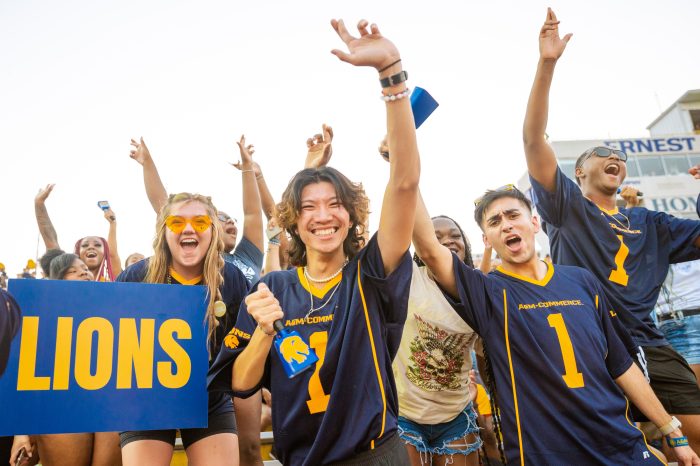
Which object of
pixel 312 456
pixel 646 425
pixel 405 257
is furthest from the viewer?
pixel 646 425

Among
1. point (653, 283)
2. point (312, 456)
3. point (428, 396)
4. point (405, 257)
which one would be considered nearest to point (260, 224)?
point (428, 396)

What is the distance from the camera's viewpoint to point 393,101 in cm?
216

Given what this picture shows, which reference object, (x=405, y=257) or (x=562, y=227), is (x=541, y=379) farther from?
(x=562, y=227)

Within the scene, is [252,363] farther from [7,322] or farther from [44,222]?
[44,222]

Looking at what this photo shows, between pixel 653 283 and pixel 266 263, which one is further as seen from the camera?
pixel 266 263

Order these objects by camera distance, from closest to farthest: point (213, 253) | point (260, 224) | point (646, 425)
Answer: point (213, 253) < point (646, 425) < point (260, 224)

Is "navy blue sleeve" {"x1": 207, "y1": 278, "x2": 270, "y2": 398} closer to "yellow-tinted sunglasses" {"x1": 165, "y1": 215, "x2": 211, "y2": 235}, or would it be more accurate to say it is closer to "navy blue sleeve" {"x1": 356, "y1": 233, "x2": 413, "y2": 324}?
"navy blue sleeve" {"x1": 356, "y1": 233, "x2": 413, "y2": 324}

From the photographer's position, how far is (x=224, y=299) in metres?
3.16

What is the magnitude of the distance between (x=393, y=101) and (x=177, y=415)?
1886 mm

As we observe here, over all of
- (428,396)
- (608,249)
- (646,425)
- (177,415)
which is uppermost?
(608,249)

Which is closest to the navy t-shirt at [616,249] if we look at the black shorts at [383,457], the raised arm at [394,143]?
the raised arm at [394,143]

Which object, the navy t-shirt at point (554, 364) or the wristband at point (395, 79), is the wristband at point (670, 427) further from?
the wristband at point (395, 79)

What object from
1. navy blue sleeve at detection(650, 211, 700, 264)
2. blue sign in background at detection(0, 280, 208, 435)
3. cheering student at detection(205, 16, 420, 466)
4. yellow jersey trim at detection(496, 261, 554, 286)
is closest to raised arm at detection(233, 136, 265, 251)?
blue sign in background at detection(0, 280, 208, 435)

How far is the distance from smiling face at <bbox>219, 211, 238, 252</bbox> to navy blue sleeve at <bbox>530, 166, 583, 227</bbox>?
10.1 feet
